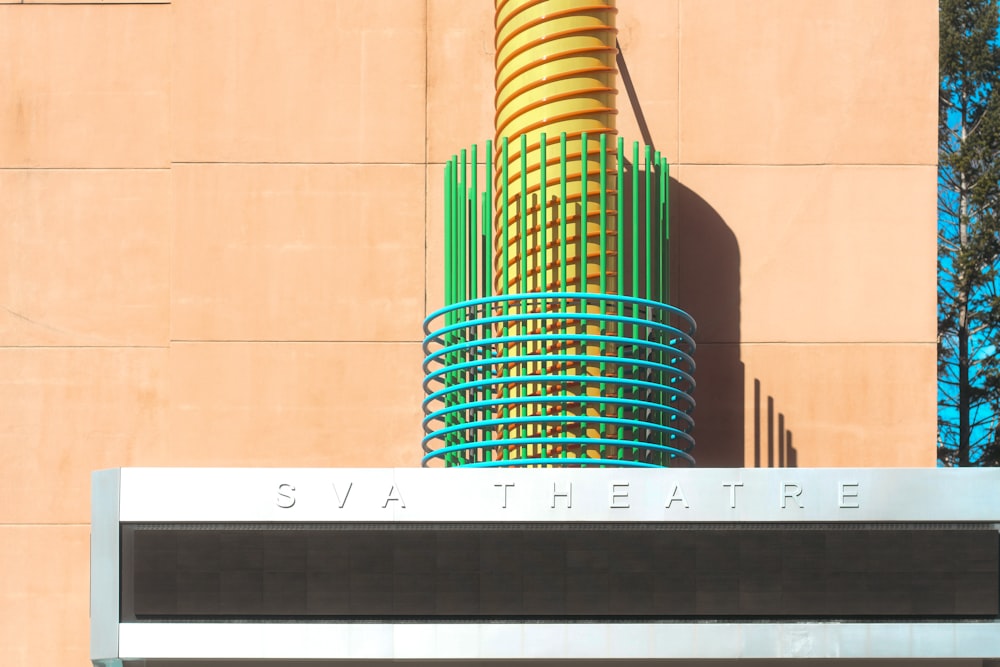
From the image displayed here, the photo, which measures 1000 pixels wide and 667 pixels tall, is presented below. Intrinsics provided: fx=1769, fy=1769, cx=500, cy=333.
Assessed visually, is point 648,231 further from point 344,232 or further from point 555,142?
point 344,232

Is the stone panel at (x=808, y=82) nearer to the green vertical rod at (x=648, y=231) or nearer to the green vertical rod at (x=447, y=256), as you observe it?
the green vertical rod at (x=648, y=231)

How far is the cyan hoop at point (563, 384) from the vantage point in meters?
16.1

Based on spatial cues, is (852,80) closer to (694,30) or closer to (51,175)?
(694,30)

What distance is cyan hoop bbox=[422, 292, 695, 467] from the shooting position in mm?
16141

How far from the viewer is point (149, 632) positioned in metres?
14.5

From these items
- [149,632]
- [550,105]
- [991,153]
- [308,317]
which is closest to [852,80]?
[550,105]

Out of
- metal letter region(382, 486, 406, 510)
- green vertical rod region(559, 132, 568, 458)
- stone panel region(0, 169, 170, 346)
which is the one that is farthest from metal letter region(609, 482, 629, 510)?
stone panel region(0, 169, 170, 346)

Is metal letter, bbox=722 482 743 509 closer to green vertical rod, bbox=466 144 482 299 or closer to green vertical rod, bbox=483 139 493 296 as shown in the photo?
green vertical rod, bbox=483 139 493 296

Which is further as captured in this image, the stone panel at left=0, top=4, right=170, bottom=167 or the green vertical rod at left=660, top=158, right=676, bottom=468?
the stone panel at left=0, top=4, right=170, bottom=167

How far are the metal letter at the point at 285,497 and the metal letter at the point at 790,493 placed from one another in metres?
4.04

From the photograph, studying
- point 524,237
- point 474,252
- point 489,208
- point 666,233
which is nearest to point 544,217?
point 524,237

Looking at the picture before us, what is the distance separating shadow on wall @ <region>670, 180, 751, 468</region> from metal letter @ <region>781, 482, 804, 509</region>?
4.19 m

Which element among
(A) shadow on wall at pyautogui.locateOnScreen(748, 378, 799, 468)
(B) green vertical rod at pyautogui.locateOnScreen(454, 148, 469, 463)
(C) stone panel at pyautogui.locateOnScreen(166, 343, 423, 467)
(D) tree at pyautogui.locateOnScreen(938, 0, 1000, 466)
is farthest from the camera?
(D) tree at pyautogui.locateOnScreen(938, 0, 1000, 466)

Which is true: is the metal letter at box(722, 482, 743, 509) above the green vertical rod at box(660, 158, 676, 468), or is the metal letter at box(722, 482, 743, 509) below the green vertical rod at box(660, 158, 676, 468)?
below
